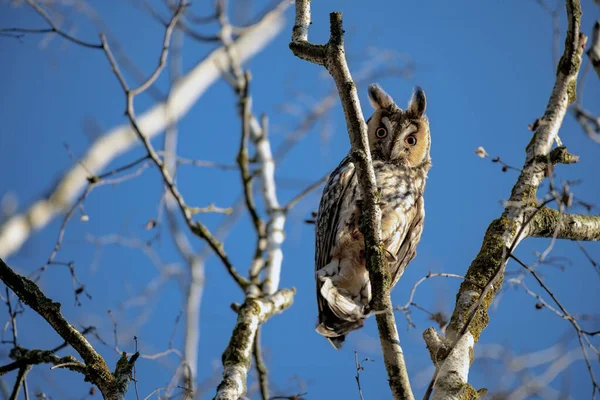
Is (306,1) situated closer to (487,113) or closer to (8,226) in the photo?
(8,226)

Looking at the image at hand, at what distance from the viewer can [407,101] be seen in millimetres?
4938

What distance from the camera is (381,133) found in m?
4.75

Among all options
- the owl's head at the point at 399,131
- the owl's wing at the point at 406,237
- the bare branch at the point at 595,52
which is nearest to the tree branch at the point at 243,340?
the owl's wing at the point at 406,237

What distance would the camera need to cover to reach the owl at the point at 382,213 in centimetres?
381

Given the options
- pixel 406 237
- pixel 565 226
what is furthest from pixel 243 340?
pixel 565 226

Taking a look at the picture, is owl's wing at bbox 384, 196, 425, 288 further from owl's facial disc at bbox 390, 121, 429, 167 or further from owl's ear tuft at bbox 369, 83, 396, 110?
owl's ear tuft at bbox 369, 83, 396, 110

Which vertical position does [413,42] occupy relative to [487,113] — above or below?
above

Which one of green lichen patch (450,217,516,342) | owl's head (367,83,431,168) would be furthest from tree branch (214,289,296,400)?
owl's head (367,83,431,168)

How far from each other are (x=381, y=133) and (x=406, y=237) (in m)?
0.81

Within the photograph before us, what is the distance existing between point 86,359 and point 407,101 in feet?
10.6

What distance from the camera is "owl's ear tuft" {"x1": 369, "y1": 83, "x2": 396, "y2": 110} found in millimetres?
4852

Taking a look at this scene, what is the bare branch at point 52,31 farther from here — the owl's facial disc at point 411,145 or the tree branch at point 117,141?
the owl's facial disc at point 411,145

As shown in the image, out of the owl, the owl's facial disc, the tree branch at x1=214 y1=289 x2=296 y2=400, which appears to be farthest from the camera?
the owl's facial disc

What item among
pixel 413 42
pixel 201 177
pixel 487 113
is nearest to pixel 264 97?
pixel 201 177
